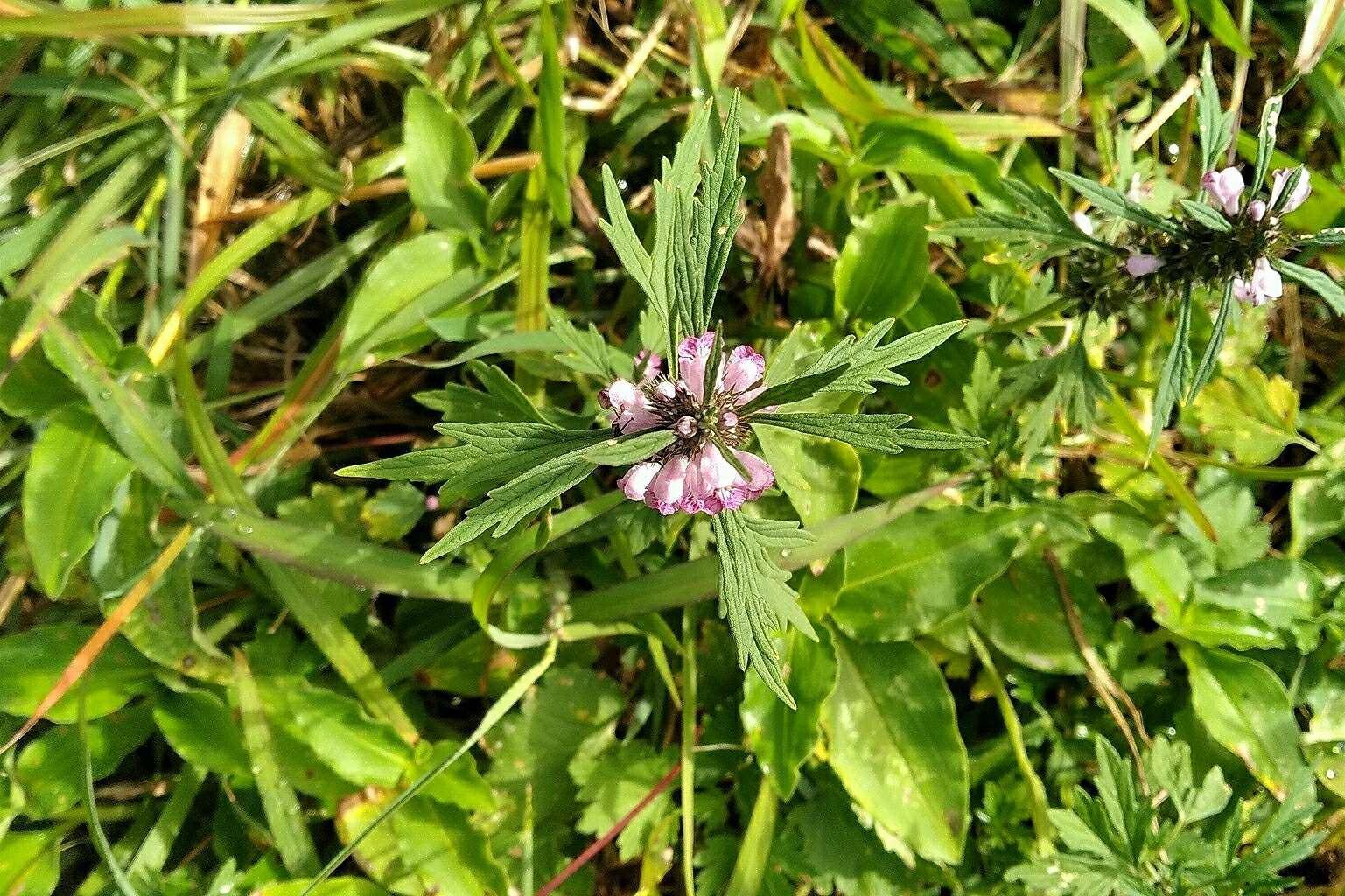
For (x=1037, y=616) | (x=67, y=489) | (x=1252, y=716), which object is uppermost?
(x=67, y=489)

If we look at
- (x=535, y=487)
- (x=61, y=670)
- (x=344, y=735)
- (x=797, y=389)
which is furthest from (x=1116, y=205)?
(x=61, y=670)

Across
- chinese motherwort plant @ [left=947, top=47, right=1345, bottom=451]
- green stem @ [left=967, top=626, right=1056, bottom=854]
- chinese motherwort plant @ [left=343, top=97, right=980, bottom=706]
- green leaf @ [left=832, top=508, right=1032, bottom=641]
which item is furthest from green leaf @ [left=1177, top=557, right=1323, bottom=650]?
chinese motherwort plant @ [left=343, top=97, right=980, bottom=706]

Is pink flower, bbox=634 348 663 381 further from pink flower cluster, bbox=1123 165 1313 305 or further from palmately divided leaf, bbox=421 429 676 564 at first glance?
pink flower cluster, bbox=1123 165 1313 305

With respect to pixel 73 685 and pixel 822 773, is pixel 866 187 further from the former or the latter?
pixel 73 685

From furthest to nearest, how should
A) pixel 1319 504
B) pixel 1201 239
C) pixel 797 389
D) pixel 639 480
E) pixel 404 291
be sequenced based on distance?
pixel 1319 504 < pixel 404 291 < pixel 1201 239 < pixel 639 480 < pixel 797 389

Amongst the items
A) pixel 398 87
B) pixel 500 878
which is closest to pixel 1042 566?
pixel 500 878

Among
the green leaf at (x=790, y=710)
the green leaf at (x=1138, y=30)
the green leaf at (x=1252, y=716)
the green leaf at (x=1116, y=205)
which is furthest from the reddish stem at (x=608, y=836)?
the green leaf at (x=1138, y=30)

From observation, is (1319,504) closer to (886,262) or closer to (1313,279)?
(1313,279)
